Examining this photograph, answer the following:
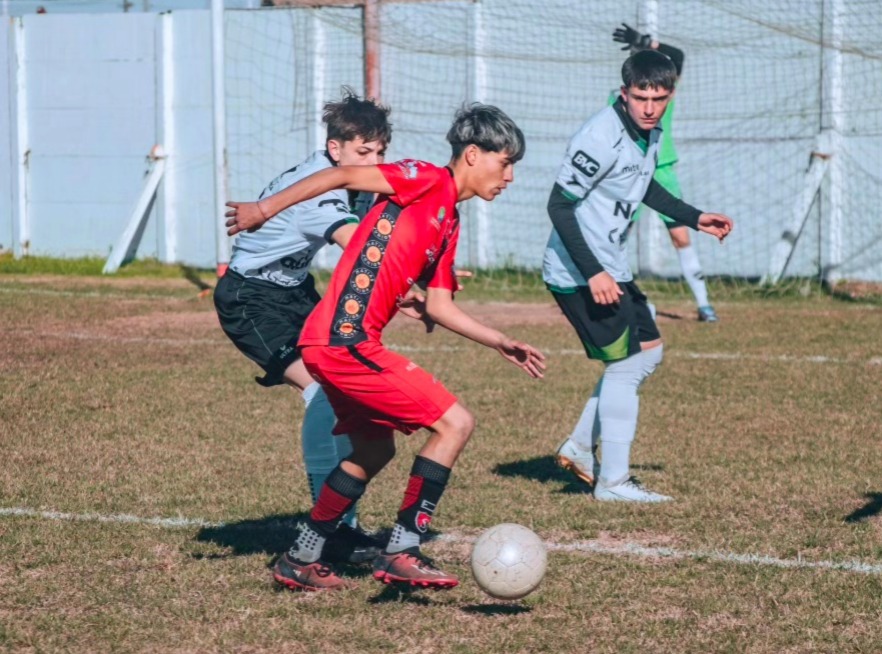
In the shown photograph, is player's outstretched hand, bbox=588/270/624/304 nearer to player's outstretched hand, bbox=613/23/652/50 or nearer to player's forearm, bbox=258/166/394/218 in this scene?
player's forearm, bbox=258/166/394/218

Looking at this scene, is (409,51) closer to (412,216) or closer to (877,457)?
(877,457)

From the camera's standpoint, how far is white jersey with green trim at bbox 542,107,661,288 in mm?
6477

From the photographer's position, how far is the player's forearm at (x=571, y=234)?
633 centimetres

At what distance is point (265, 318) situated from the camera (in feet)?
19.1

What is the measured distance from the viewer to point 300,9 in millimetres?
17156

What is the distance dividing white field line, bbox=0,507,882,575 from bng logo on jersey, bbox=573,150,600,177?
177 cm

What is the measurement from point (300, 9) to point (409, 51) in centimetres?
148

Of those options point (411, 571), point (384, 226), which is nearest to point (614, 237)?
point (384, 226)

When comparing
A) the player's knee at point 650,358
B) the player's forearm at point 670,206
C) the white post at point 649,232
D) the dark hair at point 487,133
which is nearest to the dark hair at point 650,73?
the player's forearm at point 670,206

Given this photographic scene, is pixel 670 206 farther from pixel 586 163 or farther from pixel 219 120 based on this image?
pixel 219 120

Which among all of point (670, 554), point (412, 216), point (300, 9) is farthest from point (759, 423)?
point (300, 9)

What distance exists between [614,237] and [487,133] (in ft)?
6.17

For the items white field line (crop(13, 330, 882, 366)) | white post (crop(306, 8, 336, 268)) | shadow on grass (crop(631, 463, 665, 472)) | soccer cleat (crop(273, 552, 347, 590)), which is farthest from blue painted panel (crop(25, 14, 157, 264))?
soccer cleat (crop(273, 552, 347, 590))

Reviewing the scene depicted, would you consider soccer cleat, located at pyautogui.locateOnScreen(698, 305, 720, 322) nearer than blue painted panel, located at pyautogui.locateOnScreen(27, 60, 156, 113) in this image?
Yes
